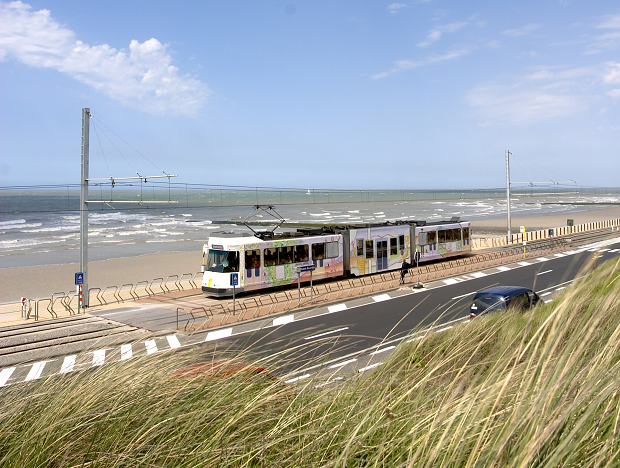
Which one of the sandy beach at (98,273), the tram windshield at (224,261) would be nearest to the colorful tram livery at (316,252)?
the tram windshield at (224,261)

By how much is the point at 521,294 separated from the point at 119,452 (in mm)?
14346

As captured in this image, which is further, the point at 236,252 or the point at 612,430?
the point at 236,252

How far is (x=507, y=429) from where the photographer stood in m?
2.32

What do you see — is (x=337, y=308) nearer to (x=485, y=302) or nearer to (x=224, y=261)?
(x=224, y=261)

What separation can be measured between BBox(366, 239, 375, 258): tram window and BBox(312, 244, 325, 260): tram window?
333 cm

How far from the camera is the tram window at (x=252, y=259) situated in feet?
69.4

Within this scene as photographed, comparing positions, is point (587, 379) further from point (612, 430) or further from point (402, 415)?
point (402, 415)

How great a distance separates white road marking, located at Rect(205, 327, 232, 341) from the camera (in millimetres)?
15766

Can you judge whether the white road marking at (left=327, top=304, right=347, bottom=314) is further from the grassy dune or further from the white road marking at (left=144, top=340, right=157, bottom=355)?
the grassy dune

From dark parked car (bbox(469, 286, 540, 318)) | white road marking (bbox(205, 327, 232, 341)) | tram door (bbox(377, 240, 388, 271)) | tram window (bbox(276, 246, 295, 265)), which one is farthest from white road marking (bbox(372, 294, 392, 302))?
white road marking (bbox(205, 327, 232, 341))

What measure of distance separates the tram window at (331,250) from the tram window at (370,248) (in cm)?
231

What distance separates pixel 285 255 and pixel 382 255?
22.5ft

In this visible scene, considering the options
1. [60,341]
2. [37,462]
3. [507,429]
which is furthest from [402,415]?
[60,341]

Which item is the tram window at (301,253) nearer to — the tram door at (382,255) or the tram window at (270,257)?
the tram window at (270,257)
